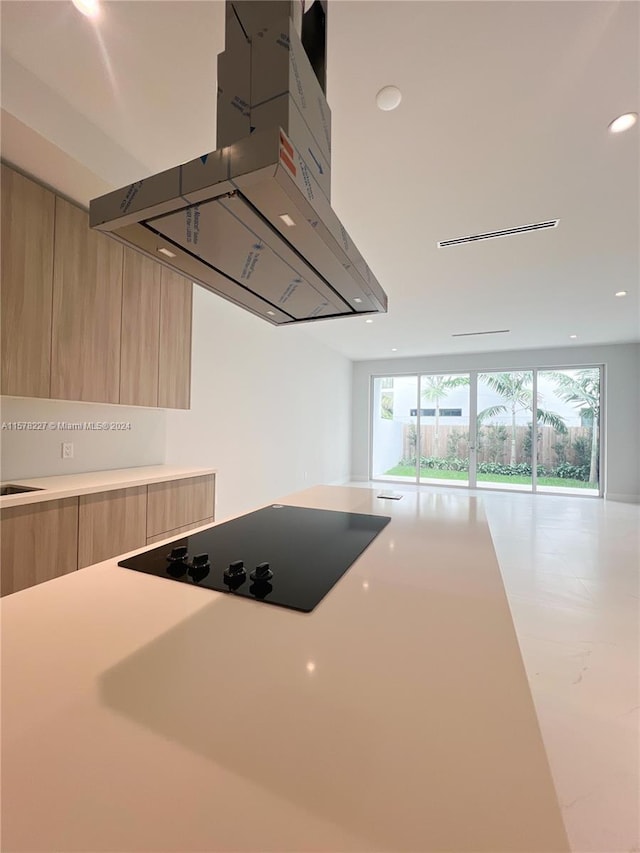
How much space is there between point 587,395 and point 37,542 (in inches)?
325

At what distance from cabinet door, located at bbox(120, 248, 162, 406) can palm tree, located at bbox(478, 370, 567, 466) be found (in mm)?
6604

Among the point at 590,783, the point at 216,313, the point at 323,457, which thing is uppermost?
the point at 216,313

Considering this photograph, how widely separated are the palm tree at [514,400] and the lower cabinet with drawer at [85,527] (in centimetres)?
655

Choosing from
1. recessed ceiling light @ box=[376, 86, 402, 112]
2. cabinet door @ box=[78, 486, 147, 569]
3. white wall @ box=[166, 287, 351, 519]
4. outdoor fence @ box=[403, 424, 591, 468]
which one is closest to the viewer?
recessed ceiling light @ box=[376, 86, 402, 112]

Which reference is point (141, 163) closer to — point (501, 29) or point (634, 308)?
point (501, 29)

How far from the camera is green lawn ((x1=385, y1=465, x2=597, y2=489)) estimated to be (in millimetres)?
7027

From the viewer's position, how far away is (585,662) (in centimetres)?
204

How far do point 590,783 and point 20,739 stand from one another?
1911 mm

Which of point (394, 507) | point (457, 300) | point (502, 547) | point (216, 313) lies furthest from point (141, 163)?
point (502, 547)

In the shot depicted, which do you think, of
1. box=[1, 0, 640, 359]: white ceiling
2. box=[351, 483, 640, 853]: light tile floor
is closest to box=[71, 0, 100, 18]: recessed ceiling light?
box=[1, 0, 640, 359]: white ceiling

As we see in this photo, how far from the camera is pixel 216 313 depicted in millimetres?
3916

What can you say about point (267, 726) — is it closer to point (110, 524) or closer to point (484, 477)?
point (110, 524)

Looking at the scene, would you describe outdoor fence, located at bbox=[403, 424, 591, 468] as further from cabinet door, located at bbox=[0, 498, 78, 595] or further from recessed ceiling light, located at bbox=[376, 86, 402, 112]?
cabinet door, located at bbox=[0, 498, 78, 595]

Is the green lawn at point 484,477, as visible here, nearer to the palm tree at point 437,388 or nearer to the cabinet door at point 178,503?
the palm tree at point 437,388
